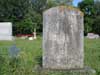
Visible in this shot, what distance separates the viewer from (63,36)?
30.4 ft

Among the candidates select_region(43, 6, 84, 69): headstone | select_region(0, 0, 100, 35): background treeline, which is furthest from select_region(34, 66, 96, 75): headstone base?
select_region(0, 0, 100, 35): background treeline

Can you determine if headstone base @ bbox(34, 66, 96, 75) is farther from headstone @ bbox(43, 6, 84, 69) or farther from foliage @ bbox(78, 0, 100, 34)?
foliage @ bbox(78, 0, 100, 34)

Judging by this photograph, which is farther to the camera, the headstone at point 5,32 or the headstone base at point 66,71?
the headstone at point 5,32

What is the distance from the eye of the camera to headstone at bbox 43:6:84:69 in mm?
9266

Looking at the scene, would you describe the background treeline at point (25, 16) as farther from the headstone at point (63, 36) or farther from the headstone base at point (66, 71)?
the headstone base at point (66, 71)

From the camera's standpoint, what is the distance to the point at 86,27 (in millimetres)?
78688

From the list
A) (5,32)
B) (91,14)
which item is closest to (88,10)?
(91,14)

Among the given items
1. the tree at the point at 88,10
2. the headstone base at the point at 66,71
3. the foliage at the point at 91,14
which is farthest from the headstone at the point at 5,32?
the tree at the point at 88,10

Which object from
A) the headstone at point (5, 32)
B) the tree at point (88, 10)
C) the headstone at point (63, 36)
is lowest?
the headstone at point (5, 32)

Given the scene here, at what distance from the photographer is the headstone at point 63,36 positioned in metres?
9.27

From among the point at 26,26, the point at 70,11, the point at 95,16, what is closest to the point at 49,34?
the point at 70,11

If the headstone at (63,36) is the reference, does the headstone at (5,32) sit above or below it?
below

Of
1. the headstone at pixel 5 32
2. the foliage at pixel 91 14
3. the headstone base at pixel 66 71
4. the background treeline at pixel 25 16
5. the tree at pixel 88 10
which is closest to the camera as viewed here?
the headstone base at pixel 66 71

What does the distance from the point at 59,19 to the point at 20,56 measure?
1.76 metres
